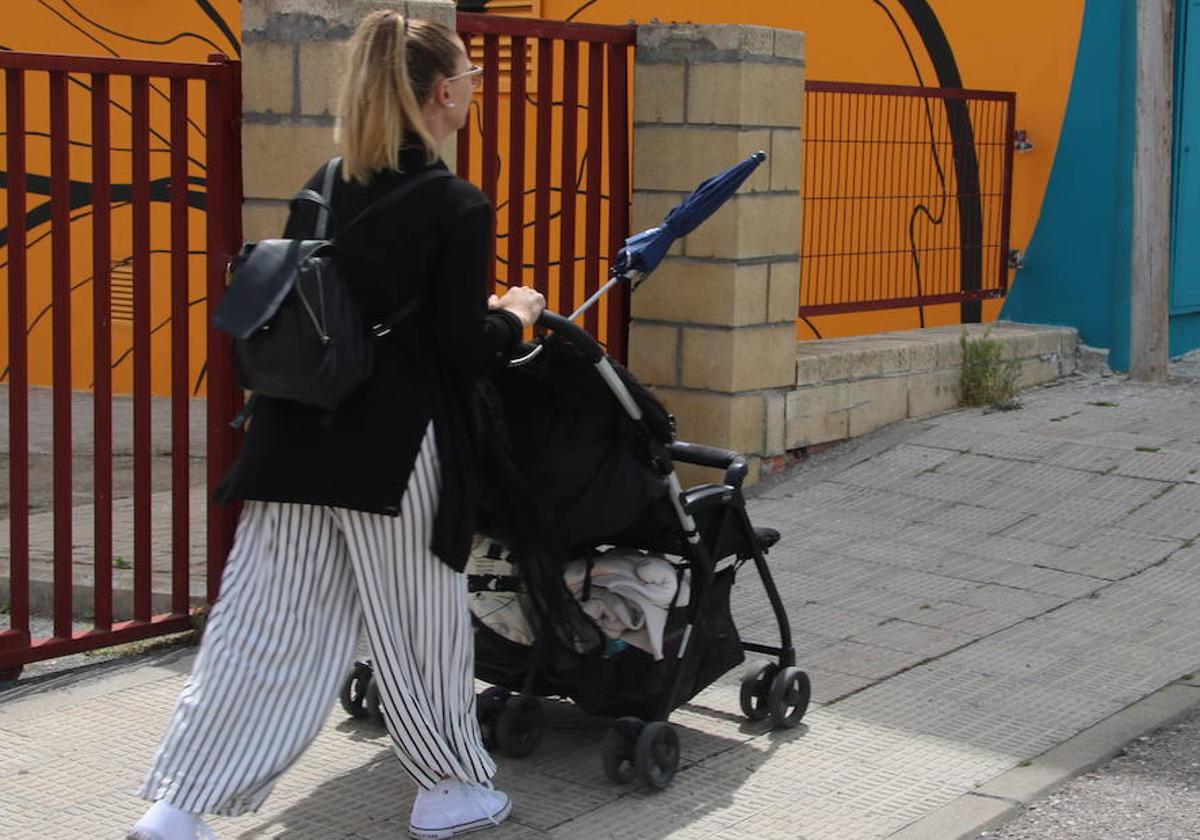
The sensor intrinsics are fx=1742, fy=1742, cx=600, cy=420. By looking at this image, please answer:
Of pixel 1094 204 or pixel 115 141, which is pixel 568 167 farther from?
pixel 115 141

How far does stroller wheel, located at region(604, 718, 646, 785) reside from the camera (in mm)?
4332

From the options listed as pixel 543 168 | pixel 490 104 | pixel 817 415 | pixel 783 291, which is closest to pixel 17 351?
pixel 490 104

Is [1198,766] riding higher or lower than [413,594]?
lower

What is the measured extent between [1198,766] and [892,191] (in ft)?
16.3

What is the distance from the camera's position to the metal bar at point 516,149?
22.1 ft

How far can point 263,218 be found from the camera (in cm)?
579

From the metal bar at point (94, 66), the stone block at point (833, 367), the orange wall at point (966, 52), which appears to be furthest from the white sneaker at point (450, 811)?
the orange wall at point (966, 52)

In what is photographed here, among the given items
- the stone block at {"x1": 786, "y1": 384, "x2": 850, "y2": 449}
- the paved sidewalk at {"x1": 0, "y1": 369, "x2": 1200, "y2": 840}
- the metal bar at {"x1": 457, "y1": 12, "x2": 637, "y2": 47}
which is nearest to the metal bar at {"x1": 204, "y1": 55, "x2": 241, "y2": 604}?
the paved sidewalk at {"x1": 0, "y1": 369, "x2": 1200, "y2": 840}

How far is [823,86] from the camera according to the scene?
8.14 m

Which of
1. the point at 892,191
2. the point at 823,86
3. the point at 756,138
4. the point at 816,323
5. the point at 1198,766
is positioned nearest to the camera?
the point at 1198,766

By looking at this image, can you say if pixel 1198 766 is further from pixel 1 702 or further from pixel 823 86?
pixel 823 86

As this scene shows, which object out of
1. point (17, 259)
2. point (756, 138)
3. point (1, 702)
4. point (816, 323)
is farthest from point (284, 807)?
point (816, 323)

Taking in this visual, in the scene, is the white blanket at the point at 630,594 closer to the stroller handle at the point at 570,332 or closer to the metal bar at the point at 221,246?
the stroller handle at the point at 570,332

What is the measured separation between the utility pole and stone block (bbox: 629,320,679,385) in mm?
2936
